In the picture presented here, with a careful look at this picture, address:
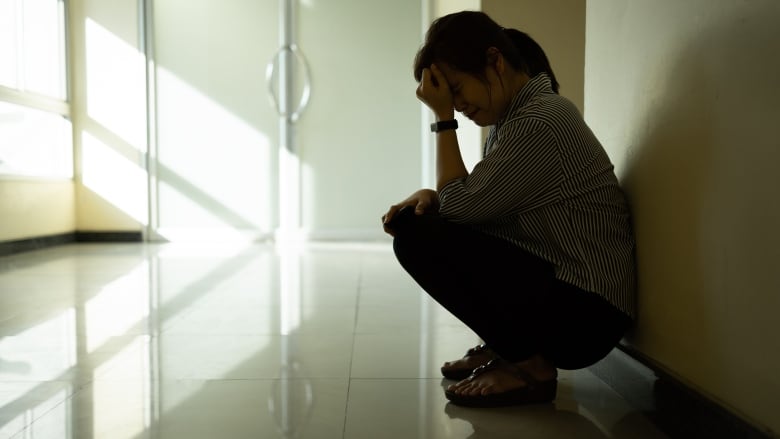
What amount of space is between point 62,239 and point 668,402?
4369 mm

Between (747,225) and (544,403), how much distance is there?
58cm

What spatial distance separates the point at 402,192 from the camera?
203 inches

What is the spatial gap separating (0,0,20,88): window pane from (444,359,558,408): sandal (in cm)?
366

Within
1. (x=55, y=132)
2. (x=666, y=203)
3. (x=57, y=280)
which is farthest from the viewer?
(x=55, y=132)

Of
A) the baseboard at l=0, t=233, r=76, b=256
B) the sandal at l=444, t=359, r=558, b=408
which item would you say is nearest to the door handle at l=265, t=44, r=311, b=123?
the baseboard at l=0, t=233, r=76, b=256

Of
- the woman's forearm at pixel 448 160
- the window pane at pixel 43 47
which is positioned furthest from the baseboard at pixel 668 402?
the window pane at pixel 43 47

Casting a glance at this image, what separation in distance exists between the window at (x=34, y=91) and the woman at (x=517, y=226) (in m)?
3.42

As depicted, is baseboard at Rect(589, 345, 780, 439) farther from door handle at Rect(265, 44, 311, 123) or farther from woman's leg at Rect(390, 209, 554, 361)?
door handle at Rect(265, 44, 311, 123)

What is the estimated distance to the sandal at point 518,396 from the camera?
4.39 feet

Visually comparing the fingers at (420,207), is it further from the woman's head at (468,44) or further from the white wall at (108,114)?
the white wall at (108,114)

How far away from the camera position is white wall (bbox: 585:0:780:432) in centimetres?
90

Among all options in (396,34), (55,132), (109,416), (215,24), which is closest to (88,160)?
(55,132)

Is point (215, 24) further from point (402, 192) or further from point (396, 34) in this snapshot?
point (402, 192)

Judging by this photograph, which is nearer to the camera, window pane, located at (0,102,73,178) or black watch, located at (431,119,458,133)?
black watch, located at (431,119,458,133)
